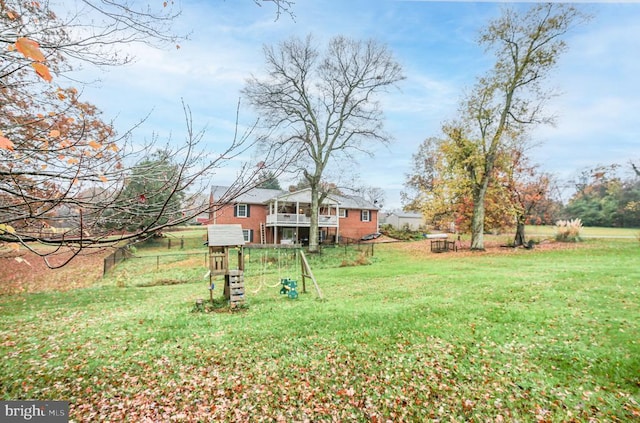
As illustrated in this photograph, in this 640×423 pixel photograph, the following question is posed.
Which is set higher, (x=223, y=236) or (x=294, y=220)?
(x=294, y=220)

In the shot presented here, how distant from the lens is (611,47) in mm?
7668

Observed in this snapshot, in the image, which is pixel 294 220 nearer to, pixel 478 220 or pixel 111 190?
pixel 478 220

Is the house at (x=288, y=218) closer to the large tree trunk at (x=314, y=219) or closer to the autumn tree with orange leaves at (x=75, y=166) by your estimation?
the large tree trunk at (x=314, y=219)

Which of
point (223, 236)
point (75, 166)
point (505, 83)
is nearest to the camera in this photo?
point (75, 166)

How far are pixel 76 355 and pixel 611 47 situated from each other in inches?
555

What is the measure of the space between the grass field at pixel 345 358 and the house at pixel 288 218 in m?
18.7

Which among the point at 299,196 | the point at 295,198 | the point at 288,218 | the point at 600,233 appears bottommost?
the point at 600,233

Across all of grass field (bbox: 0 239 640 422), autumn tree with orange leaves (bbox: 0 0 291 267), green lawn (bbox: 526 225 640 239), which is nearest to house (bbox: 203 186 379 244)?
green lawn (bbox: 526 225 640 239)

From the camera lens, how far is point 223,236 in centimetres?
872

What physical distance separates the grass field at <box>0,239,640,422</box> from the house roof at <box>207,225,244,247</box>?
1.91m

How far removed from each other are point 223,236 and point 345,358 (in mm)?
5366

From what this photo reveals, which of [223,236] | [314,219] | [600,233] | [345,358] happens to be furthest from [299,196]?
[600,233]

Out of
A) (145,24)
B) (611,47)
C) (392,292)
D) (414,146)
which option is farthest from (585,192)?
(145,24)

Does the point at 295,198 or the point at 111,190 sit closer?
the point at 111,190
